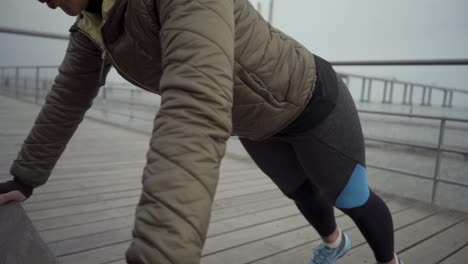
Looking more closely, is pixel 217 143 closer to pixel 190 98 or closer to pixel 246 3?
pixel 190 98

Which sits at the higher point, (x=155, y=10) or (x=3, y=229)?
(x=155, y=10)

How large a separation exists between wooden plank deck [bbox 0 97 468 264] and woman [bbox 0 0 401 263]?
0.34 meters

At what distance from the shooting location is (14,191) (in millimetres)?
1077

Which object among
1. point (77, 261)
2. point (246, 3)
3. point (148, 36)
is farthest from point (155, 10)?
point (77, 261)

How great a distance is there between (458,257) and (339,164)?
971 mm

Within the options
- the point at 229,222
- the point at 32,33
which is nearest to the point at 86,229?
the point at 229,222

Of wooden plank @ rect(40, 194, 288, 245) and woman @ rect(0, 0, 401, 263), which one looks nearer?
woman @ rect(0, 0, 401, 263)

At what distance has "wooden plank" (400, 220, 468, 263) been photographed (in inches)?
60.1

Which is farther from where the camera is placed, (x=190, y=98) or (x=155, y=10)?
(x=155, y=10)

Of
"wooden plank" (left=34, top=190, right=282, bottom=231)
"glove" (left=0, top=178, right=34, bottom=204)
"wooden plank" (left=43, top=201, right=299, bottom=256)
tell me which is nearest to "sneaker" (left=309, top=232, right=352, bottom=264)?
"wooden plank" (left=43, top=201, right=299, bottom=256)

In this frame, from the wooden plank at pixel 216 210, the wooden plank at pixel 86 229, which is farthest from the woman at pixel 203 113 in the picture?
the wooden plank at pixel 216 210

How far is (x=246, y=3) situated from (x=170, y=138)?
0.38 meters

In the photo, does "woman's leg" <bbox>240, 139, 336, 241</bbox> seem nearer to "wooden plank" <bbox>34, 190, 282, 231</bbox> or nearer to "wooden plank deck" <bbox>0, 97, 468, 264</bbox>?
"wooden plank deck" <bbox>0, 97, 468, 264</bbox>

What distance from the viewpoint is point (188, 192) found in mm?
467
